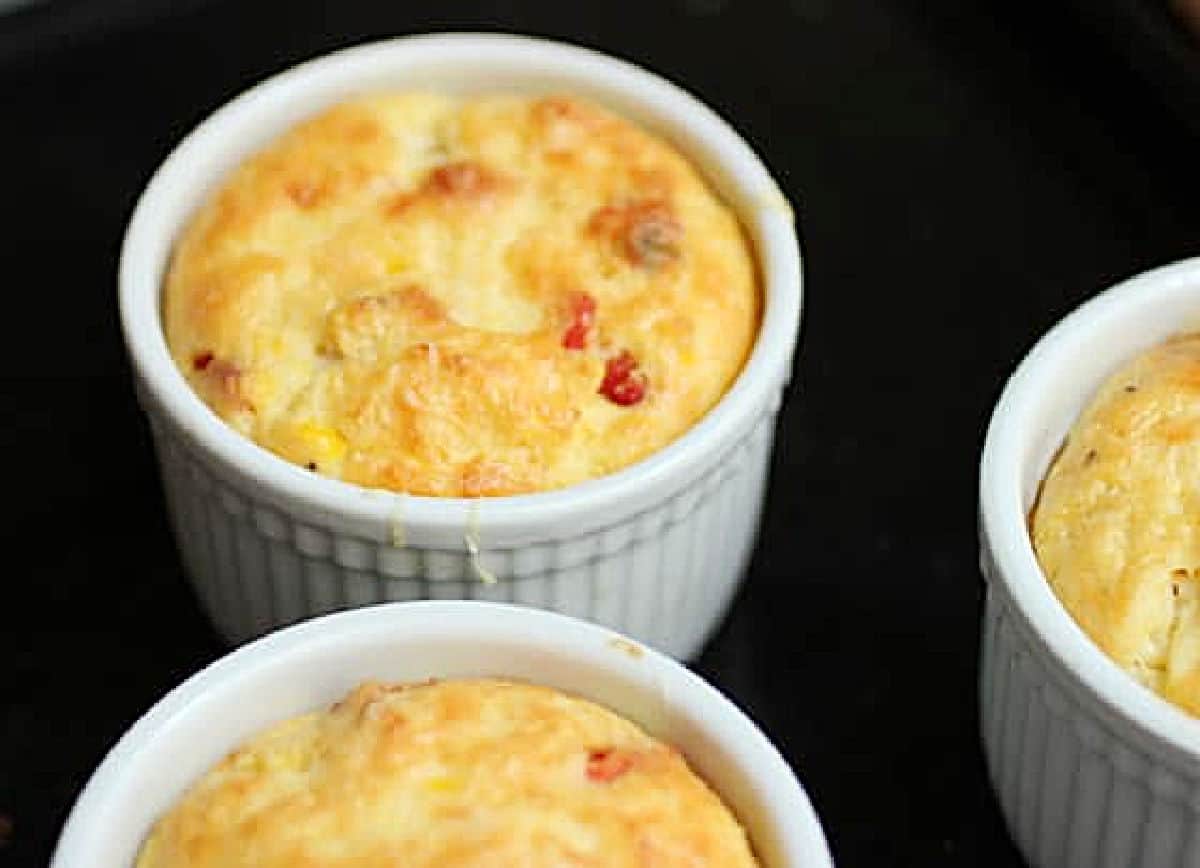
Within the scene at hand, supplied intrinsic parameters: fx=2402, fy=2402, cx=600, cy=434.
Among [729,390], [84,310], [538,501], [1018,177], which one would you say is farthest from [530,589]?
[1018,177]

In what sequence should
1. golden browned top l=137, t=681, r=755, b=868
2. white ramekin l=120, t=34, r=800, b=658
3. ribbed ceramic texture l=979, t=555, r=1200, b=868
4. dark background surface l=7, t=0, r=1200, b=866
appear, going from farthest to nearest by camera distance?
dark background surface l=7, t=0, r=1200, b=866
white ramekin l=120, t=34, r=800, b=658
ribbed ceramic texture l=979, t=555, r=1200, b=868
golden browned top l=137, t=681, r=755, b=868

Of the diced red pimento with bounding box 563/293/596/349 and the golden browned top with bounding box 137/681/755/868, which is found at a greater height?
the diced red pimento with bounding box 563/293/596/349

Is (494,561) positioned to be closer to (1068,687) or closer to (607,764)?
(607,764)

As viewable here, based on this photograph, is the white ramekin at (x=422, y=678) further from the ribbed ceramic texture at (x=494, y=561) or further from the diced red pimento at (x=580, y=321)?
the diced red pimento at (x=580, y=321)

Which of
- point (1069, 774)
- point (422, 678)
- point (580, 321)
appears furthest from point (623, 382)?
point (1069, 774)

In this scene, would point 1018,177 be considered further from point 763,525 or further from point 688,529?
Answer: point 688,529

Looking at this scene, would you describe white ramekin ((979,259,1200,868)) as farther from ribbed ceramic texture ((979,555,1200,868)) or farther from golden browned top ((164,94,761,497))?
golden browned top ((164,94,761,497))

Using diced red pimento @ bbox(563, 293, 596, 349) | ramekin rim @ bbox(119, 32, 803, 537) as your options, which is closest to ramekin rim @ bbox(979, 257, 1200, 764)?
ramekin rim @ bbox(119, 32, 803, 537)
